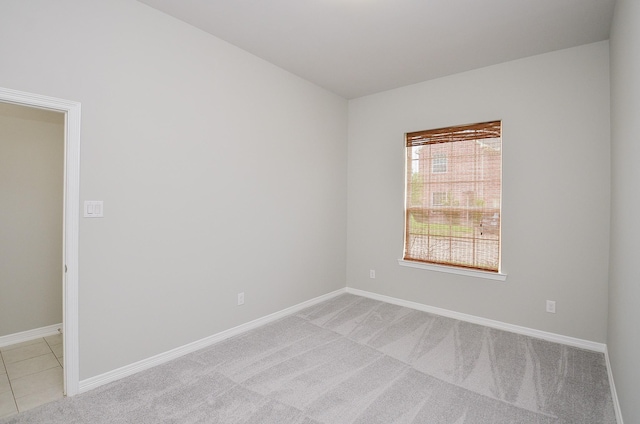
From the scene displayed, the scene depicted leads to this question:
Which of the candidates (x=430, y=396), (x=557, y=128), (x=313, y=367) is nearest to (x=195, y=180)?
(x=313, y=367)

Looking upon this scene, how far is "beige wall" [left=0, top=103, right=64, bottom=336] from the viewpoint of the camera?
2.97m

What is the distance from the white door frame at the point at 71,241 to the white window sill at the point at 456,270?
3395mm

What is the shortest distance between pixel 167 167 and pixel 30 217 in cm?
168

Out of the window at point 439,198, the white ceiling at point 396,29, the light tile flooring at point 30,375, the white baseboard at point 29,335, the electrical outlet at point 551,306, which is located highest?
the white ceiling at point 396,29

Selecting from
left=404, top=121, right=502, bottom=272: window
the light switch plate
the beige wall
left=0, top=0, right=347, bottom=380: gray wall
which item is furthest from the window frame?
the beige wall

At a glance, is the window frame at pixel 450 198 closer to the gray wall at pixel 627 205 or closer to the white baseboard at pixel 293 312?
the white baseboard at pixel 293 312

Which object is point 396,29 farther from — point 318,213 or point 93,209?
point 93,209

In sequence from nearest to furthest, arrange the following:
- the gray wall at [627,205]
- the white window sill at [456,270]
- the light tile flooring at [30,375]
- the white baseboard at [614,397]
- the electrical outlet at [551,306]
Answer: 1. the gray wall at [627,205]
2. the white baseboard at [614,397]
3. the light tile flooring at [30,375]
4. the electrical outlet at [551,306]
5. the white window sill at [456,270]

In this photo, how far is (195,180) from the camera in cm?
285

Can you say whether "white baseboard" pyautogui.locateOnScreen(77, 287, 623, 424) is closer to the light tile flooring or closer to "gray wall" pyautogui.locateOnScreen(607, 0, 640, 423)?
the light tile flooring

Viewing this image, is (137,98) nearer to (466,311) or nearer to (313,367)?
(313,367)

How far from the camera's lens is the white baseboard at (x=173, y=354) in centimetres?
229

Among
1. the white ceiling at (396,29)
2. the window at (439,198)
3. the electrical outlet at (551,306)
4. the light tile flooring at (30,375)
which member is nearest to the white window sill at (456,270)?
the electrical outlet at (551,306)

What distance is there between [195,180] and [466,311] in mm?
3257
